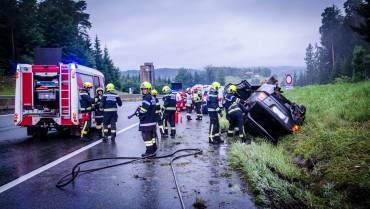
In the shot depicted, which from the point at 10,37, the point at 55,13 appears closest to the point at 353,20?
the point at 55,13

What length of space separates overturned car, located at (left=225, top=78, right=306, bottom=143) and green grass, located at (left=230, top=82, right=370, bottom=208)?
295 mm

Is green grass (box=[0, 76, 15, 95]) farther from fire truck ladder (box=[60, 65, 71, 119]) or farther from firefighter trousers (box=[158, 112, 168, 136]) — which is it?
firefighter trousers (box=[158, 112, 168, 136])

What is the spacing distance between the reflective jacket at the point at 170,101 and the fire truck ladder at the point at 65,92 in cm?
362

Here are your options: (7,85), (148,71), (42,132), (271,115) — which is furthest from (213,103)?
(7,85)

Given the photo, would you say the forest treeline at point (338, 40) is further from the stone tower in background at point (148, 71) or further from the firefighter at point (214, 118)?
the firefighter at point (214, 118)

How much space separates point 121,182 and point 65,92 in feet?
20.4

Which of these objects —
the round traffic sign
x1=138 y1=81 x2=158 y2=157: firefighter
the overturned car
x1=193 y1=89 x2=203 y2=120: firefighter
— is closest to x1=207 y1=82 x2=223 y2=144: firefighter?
the overturned car

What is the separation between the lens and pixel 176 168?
7254 millimetres

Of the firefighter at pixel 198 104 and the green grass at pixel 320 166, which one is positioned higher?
the firefighter at pixel 198 104

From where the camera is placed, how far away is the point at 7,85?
42.2 meters

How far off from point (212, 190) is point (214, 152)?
3520 millimetres

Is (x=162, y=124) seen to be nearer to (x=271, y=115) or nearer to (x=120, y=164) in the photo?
(x=271, y=115)

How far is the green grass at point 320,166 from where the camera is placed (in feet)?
15.4

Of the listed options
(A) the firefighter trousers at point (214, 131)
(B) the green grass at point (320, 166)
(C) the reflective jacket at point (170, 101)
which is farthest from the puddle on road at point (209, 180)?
(C) the reflective jacket at point (170, 101)
